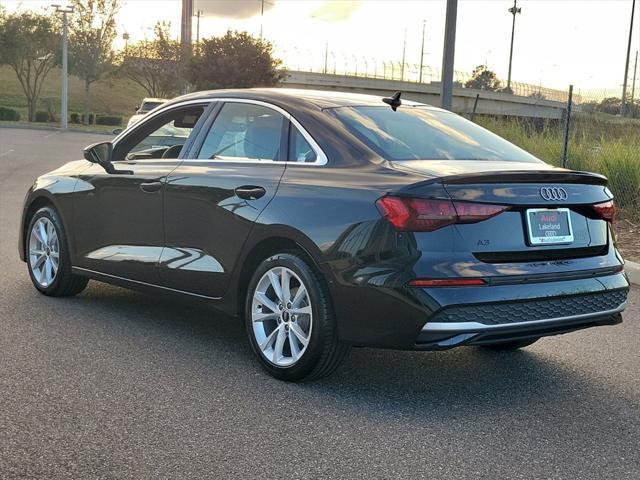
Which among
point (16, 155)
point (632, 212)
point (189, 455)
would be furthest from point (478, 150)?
point (16, 155)

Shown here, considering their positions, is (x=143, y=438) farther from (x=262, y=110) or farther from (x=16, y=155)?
(x=16, y=155)

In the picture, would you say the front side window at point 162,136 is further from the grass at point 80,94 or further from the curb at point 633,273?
the grass at point 80,94

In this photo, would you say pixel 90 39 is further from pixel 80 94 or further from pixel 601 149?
pixel 601 149

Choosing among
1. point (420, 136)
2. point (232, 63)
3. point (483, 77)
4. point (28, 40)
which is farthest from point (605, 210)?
point (483, 77)

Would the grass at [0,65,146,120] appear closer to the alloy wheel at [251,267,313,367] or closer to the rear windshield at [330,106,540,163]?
the rear windshield at [330,106,540,163]

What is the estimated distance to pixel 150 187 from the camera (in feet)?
18.5

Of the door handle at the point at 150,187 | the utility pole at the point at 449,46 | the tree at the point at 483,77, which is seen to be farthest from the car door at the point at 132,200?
the tree at the point at 483,77

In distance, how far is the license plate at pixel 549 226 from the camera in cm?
424

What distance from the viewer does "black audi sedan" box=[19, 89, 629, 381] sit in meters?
4.09

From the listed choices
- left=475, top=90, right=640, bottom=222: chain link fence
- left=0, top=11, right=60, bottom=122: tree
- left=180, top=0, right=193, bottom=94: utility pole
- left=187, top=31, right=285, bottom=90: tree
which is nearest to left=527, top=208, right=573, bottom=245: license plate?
left=475, top=90, right=640, bottom=222: chain link fence

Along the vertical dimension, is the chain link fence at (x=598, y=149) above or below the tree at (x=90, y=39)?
below

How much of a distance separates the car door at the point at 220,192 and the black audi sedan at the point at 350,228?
0.01m

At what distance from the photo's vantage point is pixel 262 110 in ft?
17.3

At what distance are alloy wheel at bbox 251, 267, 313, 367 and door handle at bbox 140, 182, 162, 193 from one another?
4.04 ft
